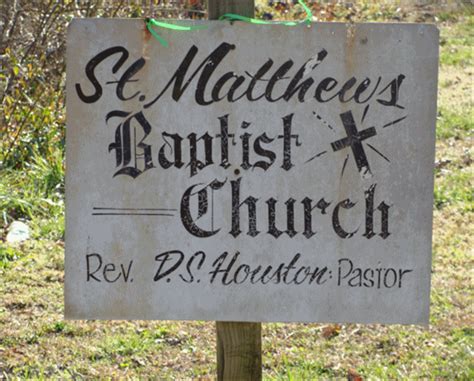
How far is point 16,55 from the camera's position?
713cm

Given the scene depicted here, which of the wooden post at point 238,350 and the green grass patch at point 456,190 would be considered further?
the green grass patch at point 456,190

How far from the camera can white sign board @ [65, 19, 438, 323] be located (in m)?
2.57

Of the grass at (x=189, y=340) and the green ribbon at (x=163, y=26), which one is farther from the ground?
the green ribbon at (x=163, y=26)

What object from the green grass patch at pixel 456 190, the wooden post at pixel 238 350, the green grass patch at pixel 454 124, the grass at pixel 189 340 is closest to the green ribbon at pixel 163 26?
the wooden post at pixel 238 350

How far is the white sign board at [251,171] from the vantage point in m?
2.57

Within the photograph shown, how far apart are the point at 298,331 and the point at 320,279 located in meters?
1.97

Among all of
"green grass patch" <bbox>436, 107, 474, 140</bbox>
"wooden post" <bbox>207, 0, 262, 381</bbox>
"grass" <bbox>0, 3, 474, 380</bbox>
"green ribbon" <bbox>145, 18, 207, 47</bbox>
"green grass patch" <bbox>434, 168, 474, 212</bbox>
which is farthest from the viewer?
"green grass patch" <bbox>436, 107, 474, 140</bbox>

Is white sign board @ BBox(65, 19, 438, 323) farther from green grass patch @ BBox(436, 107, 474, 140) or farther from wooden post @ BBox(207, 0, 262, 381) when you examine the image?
green grass patch @ BBox(436, 107, 474, 140)

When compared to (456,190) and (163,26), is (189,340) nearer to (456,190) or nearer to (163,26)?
(163,26)

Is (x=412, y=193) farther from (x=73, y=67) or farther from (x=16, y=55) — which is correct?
(x=16, y=55)

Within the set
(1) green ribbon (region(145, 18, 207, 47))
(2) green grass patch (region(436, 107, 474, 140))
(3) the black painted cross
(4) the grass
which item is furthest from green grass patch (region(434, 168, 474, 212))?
(1) green ribbon (region(145, 18, 207, 47))

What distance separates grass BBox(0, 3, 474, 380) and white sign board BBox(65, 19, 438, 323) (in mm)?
1291

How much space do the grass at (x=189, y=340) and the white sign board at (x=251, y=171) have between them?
1291 millimetres

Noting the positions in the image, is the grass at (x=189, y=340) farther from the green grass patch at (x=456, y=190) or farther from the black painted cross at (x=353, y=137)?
the black painted cross at (x=353, y=137)
